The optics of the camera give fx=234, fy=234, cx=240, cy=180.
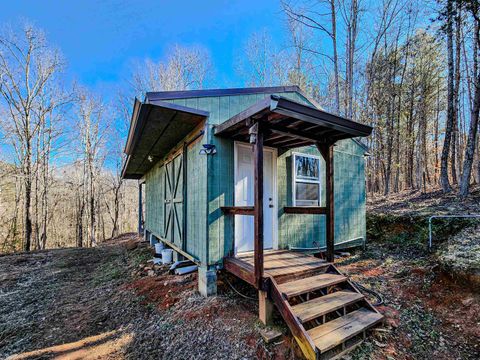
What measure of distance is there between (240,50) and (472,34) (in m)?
10.7

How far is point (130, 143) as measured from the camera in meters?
5.49

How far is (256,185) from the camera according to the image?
129 inches

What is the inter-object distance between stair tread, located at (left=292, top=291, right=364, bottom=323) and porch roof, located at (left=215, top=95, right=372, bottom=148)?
248 centimetres

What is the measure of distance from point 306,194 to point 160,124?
3.56 meters

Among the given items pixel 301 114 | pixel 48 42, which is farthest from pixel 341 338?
pixel 48 42

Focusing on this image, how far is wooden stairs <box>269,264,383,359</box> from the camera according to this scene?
2576 mm

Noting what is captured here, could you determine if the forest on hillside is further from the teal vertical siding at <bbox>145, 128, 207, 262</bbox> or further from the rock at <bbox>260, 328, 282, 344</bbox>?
the teal vertical siding at <bbox>145, 128, 207, 262</bbox>

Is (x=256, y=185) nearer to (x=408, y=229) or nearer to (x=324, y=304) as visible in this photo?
(x=324, y=304)

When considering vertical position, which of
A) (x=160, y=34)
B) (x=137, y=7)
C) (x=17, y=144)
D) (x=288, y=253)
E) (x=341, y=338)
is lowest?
(x=341, y=338)

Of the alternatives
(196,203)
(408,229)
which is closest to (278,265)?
(196,203)

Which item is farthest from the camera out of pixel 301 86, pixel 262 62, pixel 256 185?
pixel 262 62

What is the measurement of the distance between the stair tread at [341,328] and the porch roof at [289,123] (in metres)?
2.66

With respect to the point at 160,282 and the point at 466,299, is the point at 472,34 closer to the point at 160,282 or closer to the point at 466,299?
the point at 466,299

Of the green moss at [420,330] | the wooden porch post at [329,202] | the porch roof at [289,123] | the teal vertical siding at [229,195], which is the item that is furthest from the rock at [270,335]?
the porch roof at [289,123]
